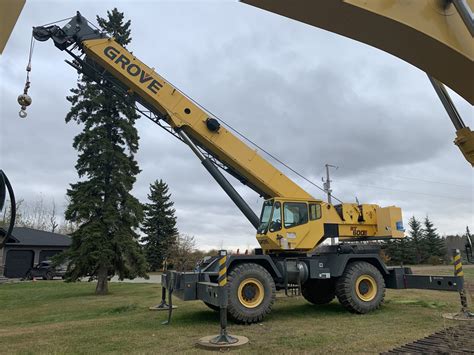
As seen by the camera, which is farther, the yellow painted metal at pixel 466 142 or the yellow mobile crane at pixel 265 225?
the yellow mobile crane at pixel 265 225

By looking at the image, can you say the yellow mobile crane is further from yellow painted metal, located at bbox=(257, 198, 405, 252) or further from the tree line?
the tree line

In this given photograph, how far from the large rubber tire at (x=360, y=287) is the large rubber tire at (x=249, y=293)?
81.9 inches

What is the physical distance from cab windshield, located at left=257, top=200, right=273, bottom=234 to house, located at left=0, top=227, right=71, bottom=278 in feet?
97.5

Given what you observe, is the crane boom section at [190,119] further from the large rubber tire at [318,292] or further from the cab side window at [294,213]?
the large rubber tire at [318,292]

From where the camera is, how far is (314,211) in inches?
414

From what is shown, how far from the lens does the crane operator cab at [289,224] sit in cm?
1001

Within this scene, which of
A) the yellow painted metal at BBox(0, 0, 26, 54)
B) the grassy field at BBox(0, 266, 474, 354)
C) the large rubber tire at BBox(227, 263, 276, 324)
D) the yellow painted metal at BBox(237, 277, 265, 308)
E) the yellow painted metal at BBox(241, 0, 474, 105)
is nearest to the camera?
the yellow painted metal at BBox(0, 0, 26, 54)

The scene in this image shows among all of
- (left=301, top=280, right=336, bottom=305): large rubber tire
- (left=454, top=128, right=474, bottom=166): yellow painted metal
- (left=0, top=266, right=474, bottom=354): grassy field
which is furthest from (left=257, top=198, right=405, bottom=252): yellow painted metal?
(left=454, top=128, right=474, bottom=166): yellow painted metal

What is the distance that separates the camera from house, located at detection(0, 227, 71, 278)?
34.8 m

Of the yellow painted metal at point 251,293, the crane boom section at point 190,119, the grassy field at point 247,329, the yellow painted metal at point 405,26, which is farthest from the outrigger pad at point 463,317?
the yellow painted metal at point 405,26

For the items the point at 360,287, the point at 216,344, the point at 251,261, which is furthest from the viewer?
the point at 360,287

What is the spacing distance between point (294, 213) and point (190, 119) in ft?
13.2

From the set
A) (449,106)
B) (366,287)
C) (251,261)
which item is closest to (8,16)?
(449,106)

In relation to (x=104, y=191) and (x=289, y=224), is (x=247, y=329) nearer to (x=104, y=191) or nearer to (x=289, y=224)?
(x=289, y=224)
